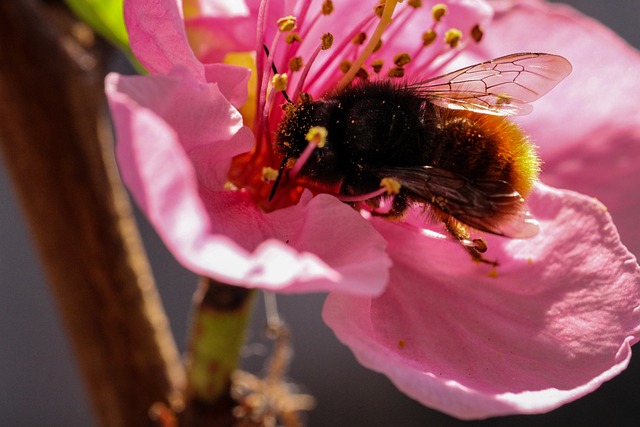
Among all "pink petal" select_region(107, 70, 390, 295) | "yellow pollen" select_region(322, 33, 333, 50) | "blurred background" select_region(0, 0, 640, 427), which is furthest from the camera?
"blurred background" select_region(0, 0, 640, 427)

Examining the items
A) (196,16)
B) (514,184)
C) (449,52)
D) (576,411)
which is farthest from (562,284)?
(576,411)

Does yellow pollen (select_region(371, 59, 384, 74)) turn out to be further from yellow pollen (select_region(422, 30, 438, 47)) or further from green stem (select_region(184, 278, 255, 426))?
green stem (select_region(184, 278, 255, 426))

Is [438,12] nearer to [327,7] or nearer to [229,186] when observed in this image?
[327,7]

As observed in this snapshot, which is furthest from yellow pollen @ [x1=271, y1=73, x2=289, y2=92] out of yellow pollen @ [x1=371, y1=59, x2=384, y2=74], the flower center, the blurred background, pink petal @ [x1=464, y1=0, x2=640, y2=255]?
the blurred background

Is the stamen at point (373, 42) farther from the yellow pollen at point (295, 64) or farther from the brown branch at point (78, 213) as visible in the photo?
the brown branch at point (78, 213)

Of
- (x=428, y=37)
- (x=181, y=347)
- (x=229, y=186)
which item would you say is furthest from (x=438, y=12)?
(x=181, y=347)

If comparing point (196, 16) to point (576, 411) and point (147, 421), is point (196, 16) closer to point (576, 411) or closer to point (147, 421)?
point (147, 421)

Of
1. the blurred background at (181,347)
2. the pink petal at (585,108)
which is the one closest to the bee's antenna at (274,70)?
the pink petal at (585,108)
